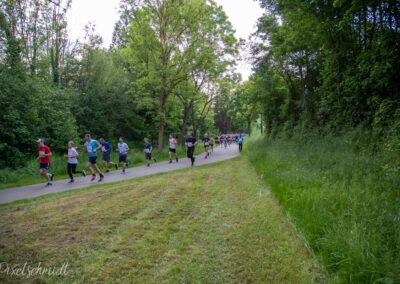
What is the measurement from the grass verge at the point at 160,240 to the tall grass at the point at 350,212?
327 mm

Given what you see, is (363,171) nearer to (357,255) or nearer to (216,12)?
(357,255)

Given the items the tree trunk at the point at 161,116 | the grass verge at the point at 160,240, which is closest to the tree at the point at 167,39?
the tree trunk at the point at 161,116

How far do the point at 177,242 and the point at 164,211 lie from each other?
1.66m

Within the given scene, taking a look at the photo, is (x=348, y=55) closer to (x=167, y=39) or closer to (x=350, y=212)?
(x=350, y=212)

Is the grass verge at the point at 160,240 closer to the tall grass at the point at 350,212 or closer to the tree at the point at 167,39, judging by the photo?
the tall grass at the point at 350,212

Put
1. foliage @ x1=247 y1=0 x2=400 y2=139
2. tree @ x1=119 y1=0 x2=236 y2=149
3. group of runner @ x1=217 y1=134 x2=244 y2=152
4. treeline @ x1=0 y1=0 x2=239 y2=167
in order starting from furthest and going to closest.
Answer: group of runner @ x1=217 y1=134 x2=244 y2=152, tree @ x1=119 y1=0 x2=236 y2=149, treeline @ x1=0 y1=0 x2=239 y2=167, foliage @ x1=247 y1=0 x2=400 y2=139

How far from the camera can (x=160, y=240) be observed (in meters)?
4.14

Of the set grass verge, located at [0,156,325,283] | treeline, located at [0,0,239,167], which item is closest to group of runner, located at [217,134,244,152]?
treeline, located at [0,0,239,167]

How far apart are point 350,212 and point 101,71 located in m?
27.0

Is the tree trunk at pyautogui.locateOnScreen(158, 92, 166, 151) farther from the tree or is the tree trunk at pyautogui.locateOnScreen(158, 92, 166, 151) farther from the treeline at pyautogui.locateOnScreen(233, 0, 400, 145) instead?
the treeline at pyautogui.locateOnScreen(233, 0, 400, 145)

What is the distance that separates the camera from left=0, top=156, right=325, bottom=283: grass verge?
324 cm

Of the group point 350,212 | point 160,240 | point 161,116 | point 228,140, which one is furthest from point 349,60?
point 228,140

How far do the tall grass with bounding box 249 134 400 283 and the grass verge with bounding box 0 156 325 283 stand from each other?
327 millimetres

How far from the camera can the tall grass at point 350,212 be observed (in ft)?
9.52
